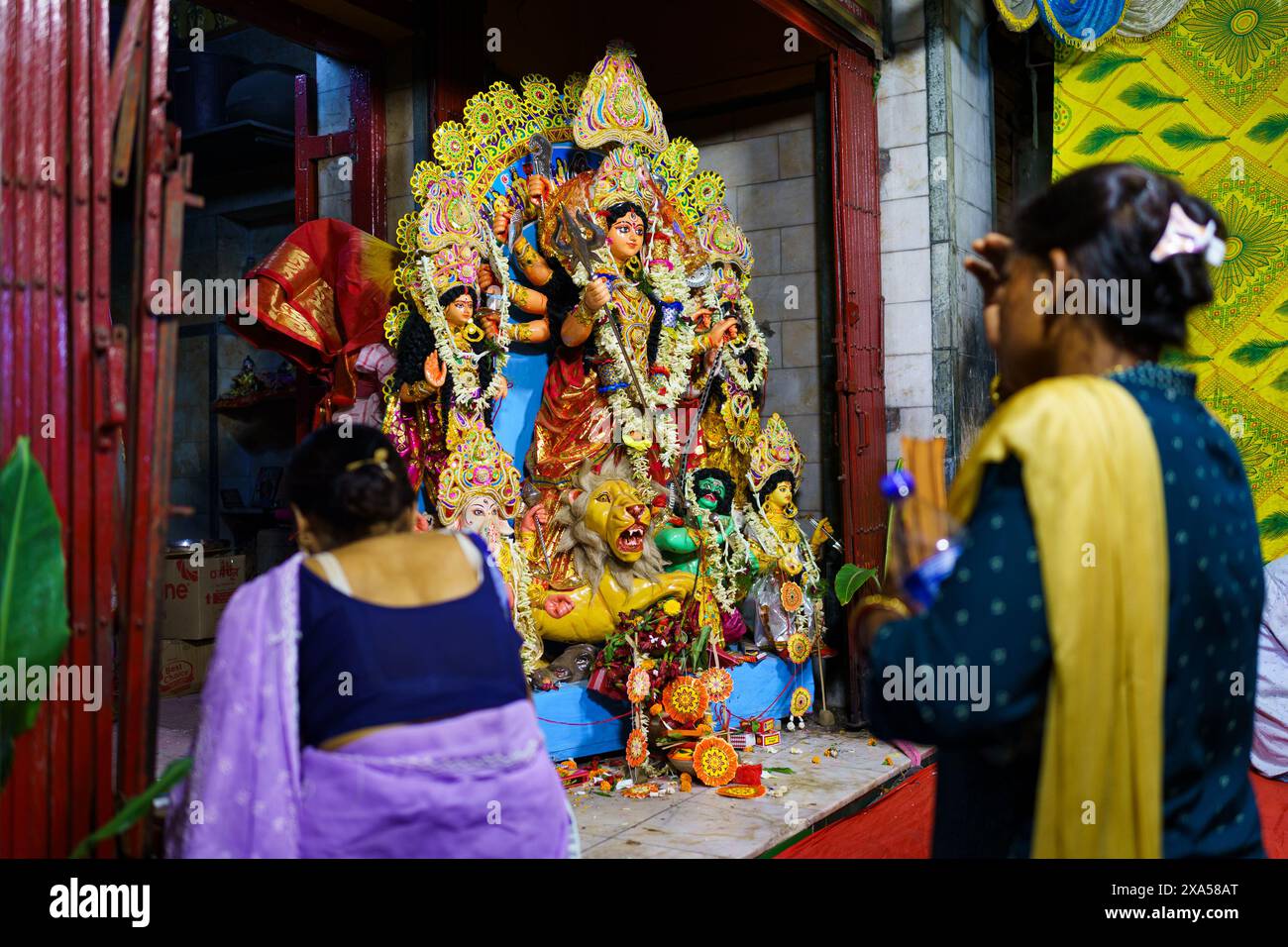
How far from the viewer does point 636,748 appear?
491 cm

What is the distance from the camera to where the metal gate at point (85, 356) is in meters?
2.08

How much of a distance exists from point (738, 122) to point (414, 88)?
2.46 meters

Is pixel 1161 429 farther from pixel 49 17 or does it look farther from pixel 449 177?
pixel 449 177

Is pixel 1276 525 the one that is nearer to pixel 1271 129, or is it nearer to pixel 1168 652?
pixel 1271 129

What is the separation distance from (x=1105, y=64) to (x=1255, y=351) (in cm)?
195

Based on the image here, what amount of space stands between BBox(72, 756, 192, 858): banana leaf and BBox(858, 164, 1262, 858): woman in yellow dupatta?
4.18 ft

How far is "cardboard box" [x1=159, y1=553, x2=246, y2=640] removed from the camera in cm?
641

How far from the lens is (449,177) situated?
16.2 feet

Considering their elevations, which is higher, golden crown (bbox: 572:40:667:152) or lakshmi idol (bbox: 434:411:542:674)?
golden crown (bbox: 572:40:667:152)

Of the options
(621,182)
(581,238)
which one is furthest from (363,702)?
(621,182)

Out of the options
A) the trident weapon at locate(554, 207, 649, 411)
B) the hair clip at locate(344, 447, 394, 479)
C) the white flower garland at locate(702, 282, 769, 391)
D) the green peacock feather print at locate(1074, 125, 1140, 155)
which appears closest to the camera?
the hair clip at locate(344, 447, 394, 479)

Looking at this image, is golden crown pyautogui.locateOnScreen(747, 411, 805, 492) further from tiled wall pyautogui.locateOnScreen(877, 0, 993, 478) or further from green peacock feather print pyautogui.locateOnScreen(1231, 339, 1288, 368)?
green peacock feather print pyautogui.locateOnScreen(1231, 339, 1288, 368)

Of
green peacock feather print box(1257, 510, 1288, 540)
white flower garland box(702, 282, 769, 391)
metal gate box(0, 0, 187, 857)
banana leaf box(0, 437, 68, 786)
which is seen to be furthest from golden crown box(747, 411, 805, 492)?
banana leaf box(0, 437, 68, 786)

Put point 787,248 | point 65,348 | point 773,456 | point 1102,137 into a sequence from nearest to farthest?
point 65,348
point 773,456
point 1102,137
point 787,248
